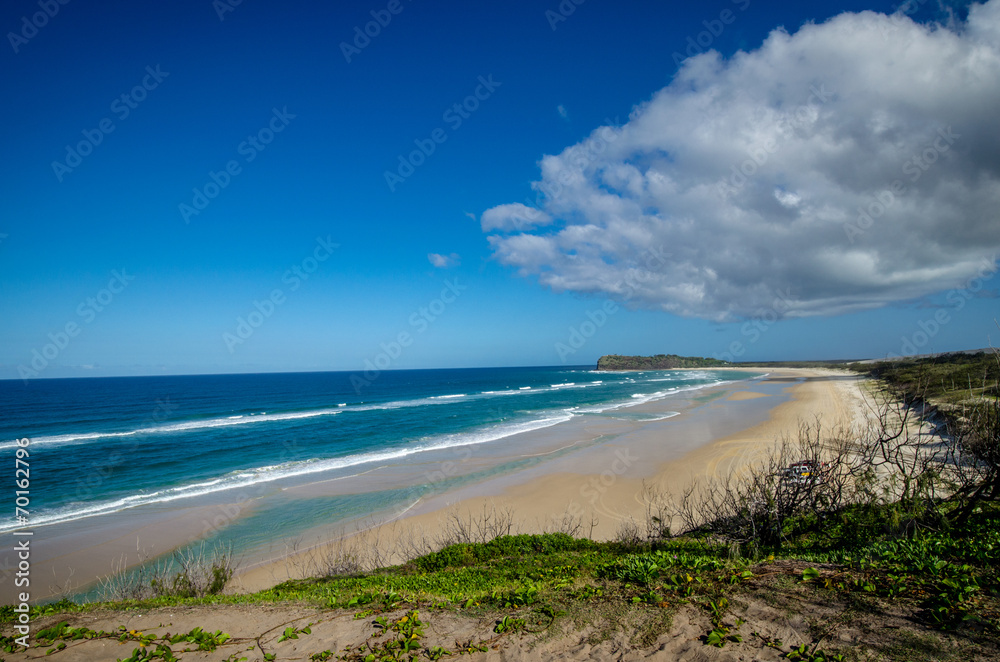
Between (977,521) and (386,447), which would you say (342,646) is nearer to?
(977,521)

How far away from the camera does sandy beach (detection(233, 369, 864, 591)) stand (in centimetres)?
1166

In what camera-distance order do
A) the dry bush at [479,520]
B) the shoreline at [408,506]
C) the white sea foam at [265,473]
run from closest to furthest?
the shoreline at [408,506] → the dry bush at [479,520] → the white sea foam at [265,473]

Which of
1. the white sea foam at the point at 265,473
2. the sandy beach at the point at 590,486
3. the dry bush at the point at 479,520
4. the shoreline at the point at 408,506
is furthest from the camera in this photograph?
the white sea foam at the point at 265,473

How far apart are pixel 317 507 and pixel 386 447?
34.0 feet

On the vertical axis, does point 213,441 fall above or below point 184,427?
below

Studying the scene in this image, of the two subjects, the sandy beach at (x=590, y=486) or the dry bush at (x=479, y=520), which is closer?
the sandy beach at (x=590, y=486)

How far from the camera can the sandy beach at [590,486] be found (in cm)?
1166

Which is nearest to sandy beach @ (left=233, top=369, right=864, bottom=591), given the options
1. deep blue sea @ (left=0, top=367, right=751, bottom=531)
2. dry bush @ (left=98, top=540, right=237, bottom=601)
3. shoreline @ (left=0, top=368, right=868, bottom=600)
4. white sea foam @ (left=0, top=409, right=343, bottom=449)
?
shoreline @ (left=0, top=368, right=868, bottom=600)

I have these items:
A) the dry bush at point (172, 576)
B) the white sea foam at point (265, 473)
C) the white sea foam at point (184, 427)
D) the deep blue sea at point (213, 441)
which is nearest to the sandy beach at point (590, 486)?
the dry bush at point (172, 576)

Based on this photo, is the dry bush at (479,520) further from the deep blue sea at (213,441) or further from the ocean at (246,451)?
the deep blue sea at (213,441)

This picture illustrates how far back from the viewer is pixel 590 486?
16.9 metres

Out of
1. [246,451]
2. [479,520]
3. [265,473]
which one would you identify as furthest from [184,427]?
[479,520]

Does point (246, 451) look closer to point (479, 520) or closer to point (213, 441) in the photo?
point (213, 441)

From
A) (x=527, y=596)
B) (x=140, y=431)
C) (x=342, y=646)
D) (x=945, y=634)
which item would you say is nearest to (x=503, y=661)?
(x=527, y=596)
